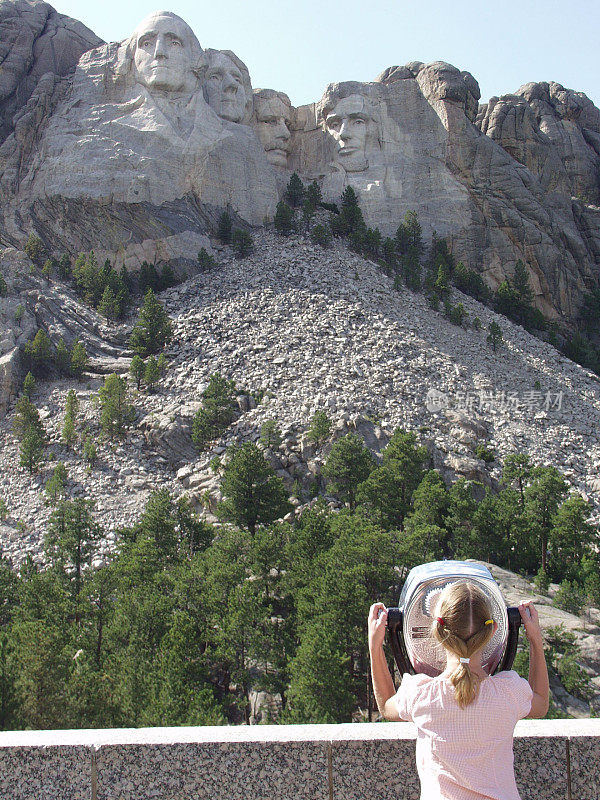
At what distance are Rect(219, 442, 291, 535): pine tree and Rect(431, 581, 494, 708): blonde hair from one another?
25.6 m

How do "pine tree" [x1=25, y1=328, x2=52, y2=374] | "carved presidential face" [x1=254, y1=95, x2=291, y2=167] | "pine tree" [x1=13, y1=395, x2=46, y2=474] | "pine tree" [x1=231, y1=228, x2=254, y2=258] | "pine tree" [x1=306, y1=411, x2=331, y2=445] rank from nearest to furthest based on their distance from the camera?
"pine tree" [x1=306, y1=411, x2=331, y2=445] < "pine tree" [x1=13, y1=395, x2=46, y2=474] < "pine tree" [x1=25, y1=328, x2=52, y2=374] < "pine tree" [x1=231, y1=228, x2=254, y2=258] < "carved presidential face" [x1=254, y1=95, x2=291, y2=167]

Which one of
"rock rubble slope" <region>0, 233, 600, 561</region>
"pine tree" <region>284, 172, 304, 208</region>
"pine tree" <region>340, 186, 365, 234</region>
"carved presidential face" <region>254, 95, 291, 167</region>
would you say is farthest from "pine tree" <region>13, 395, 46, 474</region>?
"carved presidential face" <region>254, 95, 291, 167</region>

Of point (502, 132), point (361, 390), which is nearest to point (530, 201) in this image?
point (502, 132)

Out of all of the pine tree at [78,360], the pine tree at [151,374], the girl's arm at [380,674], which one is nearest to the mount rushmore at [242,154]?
the pine tree at [78,360]

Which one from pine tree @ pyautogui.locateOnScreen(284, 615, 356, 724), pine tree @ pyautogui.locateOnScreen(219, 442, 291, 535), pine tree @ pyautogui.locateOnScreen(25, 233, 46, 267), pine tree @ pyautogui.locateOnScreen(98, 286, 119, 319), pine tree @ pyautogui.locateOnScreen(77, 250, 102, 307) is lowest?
pine tree @ pyautogui.locateOnScreen(284, 615, 356, 724)

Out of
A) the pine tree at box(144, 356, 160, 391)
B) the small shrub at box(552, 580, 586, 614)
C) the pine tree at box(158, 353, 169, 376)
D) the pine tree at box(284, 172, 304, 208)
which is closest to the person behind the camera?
the small shrub at box(552, 580, 586, 614)

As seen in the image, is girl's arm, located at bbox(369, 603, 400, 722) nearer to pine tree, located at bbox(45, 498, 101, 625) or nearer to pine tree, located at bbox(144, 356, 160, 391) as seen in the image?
pine tree, located at bbox(45, 498, 101, 625)

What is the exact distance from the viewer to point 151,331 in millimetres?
44875

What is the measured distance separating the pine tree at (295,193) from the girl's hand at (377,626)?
62.8m

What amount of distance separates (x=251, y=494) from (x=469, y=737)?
2613 cm

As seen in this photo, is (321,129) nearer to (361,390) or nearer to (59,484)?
(361,390)

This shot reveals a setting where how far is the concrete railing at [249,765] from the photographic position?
4328 mm

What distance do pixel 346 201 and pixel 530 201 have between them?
55.2 ft

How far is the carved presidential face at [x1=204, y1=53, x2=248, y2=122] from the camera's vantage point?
204 ft
